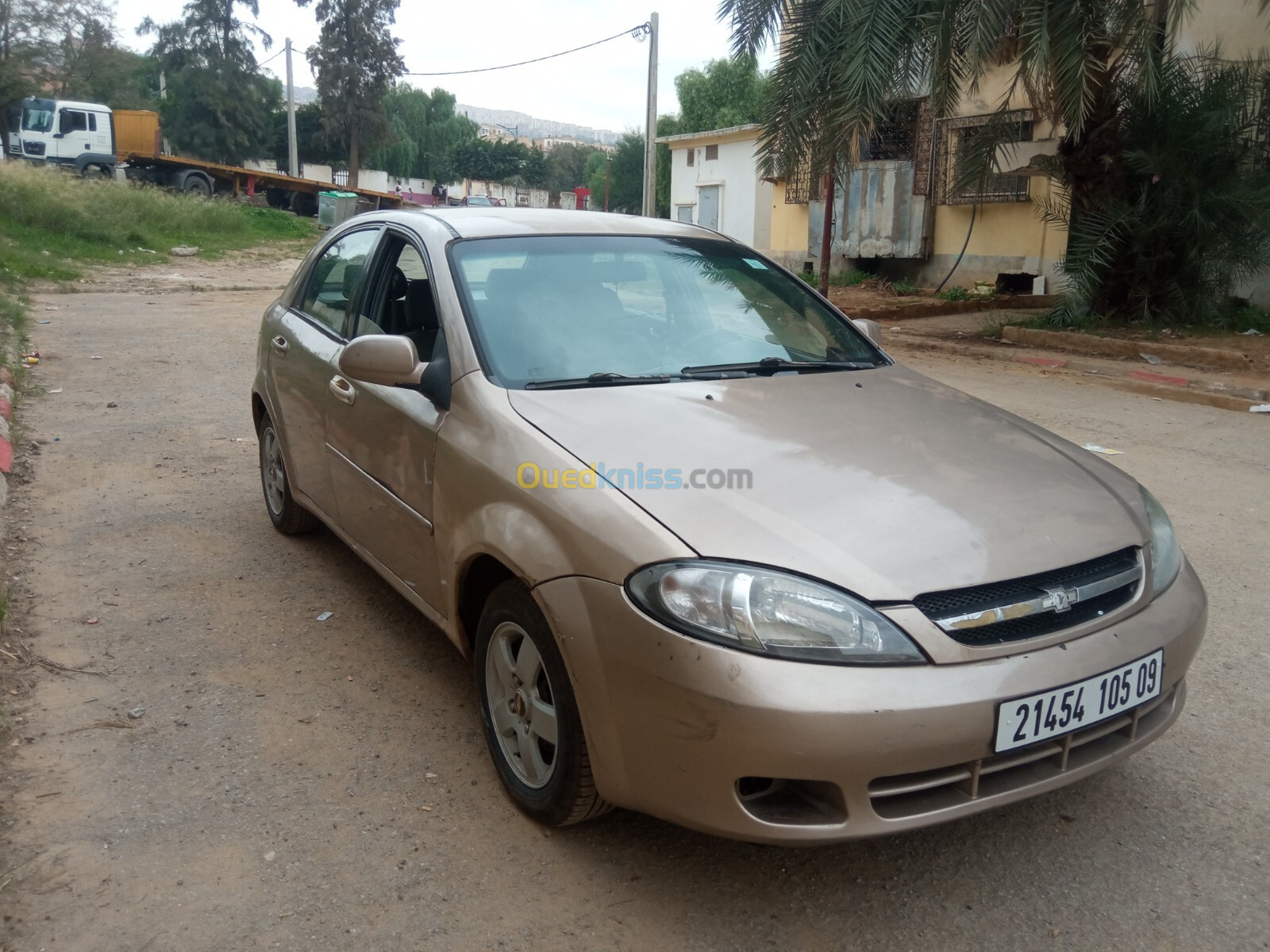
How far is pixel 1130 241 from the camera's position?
12.1m

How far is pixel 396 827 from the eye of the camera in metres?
2.73

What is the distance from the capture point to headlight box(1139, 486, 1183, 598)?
2590 mm

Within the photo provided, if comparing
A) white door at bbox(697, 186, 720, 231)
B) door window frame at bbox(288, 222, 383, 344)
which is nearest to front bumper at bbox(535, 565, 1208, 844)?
door window frame at bbox(288, 222, 383, 344)

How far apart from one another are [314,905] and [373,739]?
804 millimetres

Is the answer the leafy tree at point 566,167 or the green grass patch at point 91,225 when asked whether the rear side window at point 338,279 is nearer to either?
the green grass patch at point 91,225

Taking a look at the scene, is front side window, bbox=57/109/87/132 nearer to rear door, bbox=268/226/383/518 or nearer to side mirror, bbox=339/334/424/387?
rear door, bbox=268/226/383/518

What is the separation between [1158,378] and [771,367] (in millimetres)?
7817

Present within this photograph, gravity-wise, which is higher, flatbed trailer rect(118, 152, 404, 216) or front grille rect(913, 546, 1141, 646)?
flatbed trailer rect(118, 152, 404, 216)

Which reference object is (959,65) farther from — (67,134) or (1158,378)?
(67,134)

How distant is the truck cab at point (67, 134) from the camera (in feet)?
105

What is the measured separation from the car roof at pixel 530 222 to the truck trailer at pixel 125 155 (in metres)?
32.3

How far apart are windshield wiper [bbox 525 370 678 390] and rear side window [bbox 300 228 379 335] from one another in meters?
1.28

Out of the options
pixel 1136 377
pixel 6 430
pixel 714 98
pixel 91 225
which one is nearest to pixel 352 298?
pixel 6 430

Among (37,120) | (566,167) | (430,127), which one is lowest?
(37,120)
